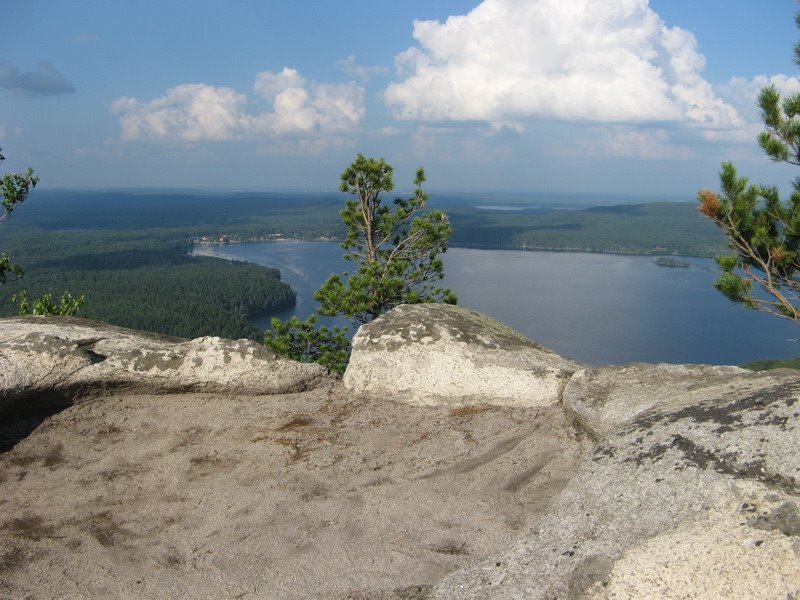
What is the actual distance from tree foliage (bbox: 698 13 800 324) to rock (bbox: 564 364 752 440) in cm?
389

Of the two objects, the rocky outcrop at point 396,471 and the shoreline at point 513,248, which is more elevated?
the rocky outcrop at point 396,471

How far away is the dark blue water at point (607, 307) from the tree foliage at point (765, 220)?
4020 centimetres

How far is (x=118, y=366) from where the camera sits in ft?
30.2

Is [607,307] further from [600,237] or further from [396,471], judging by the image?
[600,237]

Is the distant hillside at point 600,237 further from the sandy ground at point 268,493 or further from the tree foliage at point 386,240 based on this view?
the sandy ground at point 268,493

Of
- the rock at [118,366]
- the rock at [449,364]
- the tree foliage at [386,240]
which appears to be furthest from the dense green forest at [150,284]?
the rock at [449,364]

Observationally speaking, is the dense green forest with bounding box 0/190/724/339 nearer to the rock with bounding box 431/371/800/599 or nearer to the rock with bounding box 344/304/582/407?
the rock with bounding box 344/304/582/407

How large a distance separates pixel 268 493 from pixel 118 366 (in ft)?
12.3

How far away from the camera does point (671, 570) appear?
4.34m

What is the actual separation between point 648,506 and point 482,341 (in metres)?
4.76

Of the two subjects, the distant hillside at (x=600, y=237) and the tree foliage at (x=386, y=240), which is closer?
the tree foliage at (x=386, y=240)

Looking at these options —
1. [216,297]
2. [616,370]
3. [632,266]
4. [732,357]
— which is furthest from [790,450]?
[632,266]

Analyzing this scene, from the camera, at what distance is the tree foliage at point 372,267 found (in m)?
18.7

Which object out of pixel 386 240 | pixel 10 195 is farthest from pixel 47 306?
pixel 386 240
